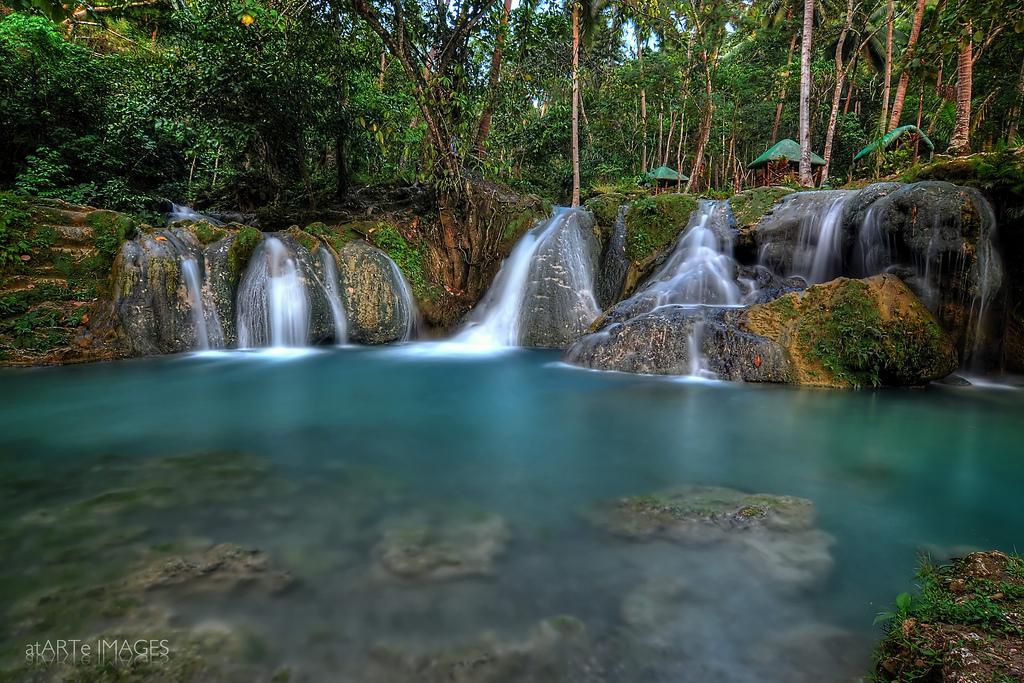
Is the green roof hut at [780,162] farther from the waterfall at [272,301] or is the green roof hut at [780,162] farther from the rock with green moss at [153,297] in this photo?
the rock with green moss at [153,297]

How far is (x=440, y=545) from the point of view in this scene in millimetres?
2342

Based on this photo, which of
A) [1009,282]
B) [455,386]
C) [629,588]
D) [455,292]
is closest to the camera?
[629,588]

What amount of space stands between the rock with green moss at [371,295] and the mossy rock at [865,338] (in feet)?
20.7

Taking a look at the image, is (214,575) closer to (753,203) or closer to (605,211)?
(605,211)

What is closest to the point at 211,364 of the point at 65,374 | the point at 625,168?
the point at 65,374

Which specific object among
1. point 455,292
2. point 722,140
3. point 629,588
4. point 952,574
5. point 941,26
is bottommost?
point 629,588

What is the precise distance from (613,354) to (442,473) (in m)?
3.98

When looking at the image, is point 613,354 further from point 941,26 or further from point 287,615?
point 287,615

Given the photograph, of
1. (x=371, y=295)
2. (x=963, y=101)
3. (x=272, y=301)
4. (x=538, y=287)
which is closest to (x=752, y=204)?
(x=538, y=287)

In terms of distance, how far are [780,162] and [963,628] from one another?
21.3 m

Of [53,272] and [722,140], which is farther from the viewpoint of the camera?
[722,140]

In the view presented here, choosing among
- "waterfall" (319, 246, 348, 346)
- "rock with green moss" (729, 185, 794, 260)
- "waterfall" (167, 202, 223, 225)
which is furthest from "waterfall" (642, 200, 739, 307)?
"waterfall" (167, 202, 223, 225)

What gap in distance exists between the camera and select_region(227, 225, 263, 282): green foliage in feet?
27.2

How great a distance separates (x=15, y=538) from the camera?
7.68ft
